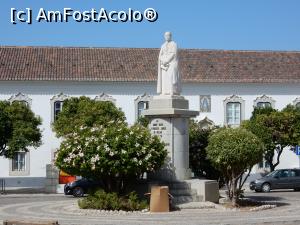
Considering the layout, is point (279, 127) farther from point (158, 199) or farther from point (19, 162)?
point (158, 199)

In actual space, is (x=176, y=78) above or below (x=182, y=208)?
above

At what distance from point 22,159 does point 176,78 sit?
2641 centimetres

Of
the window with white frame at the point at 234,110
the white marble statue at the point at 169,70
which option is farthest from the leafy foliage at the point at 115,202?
the window with white frame at the point at 234,110

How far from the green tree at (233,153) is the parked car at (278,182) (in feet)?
44.3

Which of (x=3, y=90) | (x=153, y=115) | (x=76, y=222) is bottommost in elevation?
(x=76, y=222)

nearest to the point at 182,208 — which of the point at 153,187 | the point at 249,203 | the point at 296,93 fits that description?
the point at 153,187

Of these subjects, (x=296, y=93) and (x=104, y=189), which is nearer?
(x=104, y=189)

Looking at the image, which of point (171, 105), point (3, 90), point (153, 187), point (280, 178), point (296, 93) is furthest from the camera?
point (296, 93)

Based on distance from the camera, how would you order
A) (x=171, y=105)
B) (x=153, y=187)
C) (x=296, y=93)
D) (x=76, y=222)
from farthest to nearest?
1. (x=296, y=93)
2. (x=171, y=105)
3. (x=153, y=187)
4. (x=76, y=222)

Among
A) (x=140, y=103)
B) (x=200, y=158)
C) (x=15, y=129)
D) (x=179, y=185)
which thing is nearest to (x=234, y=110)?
(x=140, y=103)

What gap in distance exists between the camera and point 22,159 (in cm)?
4644

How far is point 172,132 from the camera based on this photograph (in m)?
22.0

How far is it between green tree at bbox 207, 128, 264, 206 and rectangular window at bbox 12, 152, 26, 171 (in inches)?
1049

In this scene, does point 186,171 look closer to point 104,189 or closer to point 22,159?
point 104,189
